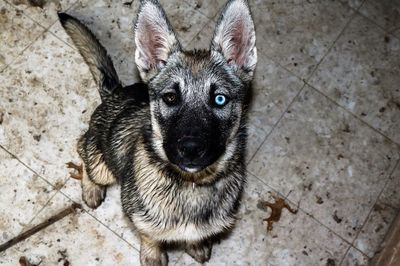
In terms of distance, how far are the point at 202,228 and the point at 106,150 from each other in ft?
3.08

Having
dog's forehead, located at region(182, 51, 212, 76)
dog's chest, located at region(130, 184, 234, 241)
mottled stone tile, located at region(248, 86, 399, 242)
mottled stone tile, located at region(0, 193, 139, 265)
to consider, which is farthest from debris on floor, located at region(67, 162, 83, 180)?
dog's forehead, located at region(182, 51, 212, 76)

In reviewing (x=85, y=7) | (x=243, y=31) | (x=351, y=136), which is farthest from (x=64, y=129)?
(x=351, y=136)

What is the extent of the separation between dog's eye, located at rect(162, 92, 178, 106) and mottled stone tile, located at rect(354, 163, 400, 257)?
87.6 inches

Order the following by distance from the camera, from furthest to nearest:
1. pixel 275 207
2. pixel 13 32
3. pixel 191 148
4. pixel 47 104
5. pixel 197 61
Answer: pixel 13 32 → pixel 47 104 → pixel 275 207 → pixel 197 61 → pixel 191 148

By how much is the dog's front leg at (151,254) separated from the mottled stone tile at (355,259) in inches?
60.1

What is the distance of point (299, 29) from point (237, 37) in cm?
214

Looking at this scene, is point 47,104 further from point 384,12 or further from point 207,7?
point 384,12

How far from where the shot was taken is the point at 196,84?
320cm

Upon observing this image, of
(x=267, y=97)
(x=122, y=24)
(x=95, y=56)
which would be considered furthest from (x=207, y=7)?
(x=95, y=56)

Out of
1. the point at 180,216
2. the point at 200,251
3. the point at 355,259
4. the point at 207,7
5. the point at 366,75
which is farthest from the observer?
the point at 207,7

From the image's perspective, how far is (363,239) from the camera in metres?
4.43

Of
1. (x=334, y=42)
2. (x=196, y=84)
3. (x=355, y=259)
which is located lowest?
(x=355, y=259)

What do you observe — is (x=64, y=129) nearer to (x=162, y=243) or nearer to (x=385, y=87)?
(x=162, y=243)

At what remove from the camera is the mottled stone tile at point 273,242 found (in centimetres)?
426
